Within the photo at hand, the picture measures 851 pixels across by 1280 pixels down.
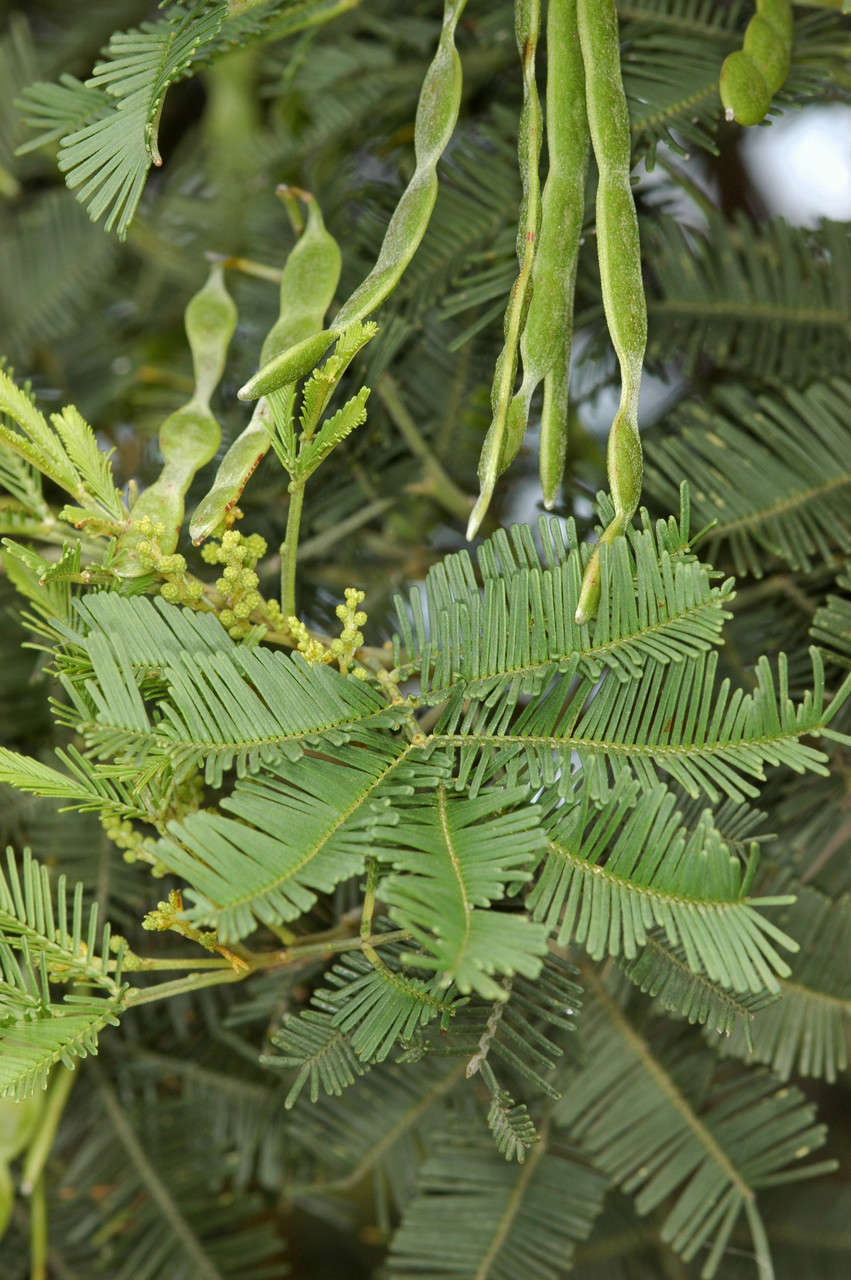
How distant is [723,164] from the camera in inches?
29.4

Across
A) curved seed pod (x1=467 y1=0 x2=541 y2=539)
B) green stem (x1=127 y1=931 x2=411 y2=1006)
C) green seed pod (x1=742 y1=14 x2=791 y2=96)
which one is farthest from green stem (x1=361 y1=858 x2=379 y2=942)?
green seed pod (x1=742 y1=14 x2=791 y2=96)

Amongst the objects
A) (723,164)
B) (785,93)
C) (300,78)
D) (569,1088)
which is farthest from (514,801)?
(723,164)

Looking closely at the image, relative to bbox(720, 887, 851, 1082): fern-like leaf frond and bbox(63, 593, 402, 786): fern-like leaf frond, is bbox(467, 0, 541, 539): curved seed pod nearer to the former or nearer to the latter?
bbox(63, 593, 402, 786): fern-like leaf frond

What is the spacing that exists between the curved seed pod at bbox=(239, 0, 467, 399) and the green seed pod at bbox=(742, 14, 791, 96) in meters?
0.11

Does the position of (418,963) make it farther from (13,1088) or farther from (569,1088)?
(569,1088)

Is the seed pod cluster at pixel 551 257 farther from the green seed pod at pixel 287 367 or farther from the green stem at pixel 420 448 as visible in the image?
the green stem at pixel 420 448

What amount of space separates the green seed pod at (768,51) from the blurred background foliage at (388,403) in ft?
0.06

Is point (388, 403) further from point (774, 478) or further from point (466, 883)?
point (466, 883)

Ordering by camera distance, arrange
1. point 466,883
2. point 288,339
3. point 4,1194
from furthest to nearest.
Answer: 1. point 4,1194
2. point 288,339
3. point 466,883

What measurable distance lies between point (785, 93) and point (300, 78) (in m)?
0.30

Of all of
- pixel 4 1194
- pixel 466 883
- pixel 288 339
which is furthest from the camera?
pixel 4 1194

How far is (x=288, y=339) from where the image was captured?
371 millimetres

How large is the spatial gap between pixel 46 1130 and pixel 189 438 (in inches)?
13.1

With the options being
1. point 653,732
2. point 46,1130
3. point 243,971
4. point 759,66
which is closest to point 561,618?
point 653,732
